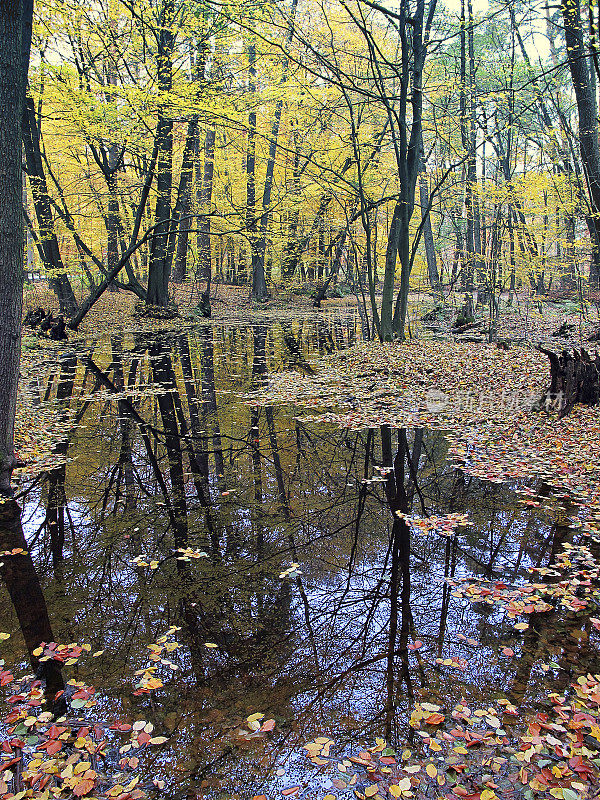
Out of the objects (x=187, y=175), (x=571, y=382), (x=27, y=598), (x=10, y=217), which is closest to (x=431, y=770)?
(x=27, y=598)

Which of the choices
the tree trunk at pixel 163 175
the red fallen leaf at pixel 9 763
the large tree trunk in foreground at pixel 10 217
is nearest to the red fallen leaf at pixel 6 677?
the red fallen leaf at pixel 9 763

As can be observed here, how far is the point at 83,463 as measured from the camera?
6.30 meters

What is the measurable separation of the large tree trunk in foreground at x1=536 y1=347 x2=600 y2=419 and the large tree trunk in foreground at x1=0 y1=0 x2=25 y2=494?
6.63 meters

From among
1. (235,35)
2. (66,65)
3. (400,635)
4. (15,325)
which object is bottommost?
(400,635)

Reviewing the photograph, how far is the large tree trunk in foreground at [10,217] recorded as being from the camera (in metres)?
4.87

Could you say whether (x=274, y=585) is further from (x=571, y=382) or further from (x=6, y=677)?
(x=571, y=382)

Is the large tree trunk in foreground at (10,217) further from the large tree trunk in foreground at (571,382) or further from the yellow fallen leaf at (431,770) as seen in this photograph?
the large tree trunk in foreground at (571,382)

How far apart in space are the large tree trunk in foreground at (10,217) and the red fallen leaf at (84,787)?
3880mm

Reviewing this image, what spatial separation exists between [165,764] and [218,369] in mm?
10458

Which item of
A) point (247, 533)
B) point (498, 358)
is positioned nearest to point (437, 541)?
point (247, 533)

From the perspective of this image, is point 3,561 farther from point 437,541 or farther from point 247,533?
point 437,541

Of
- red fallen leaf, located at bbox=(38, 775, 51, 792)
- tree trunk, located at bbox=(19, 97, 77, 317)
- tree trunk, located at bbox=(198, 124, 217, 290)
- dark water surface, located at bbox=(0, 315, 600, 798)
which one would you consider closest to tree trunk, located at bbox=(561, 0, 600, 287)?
dark water surface, located at bbox=(0, 315, 600, 798)

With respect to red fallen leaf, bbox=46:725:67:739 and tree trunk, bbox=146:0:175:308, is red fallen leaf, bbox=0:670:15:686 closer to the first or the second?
red fallen leaf, bbox=46:725:67:739

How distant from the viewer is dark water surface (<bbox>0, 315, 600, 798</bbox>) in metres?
2.54
